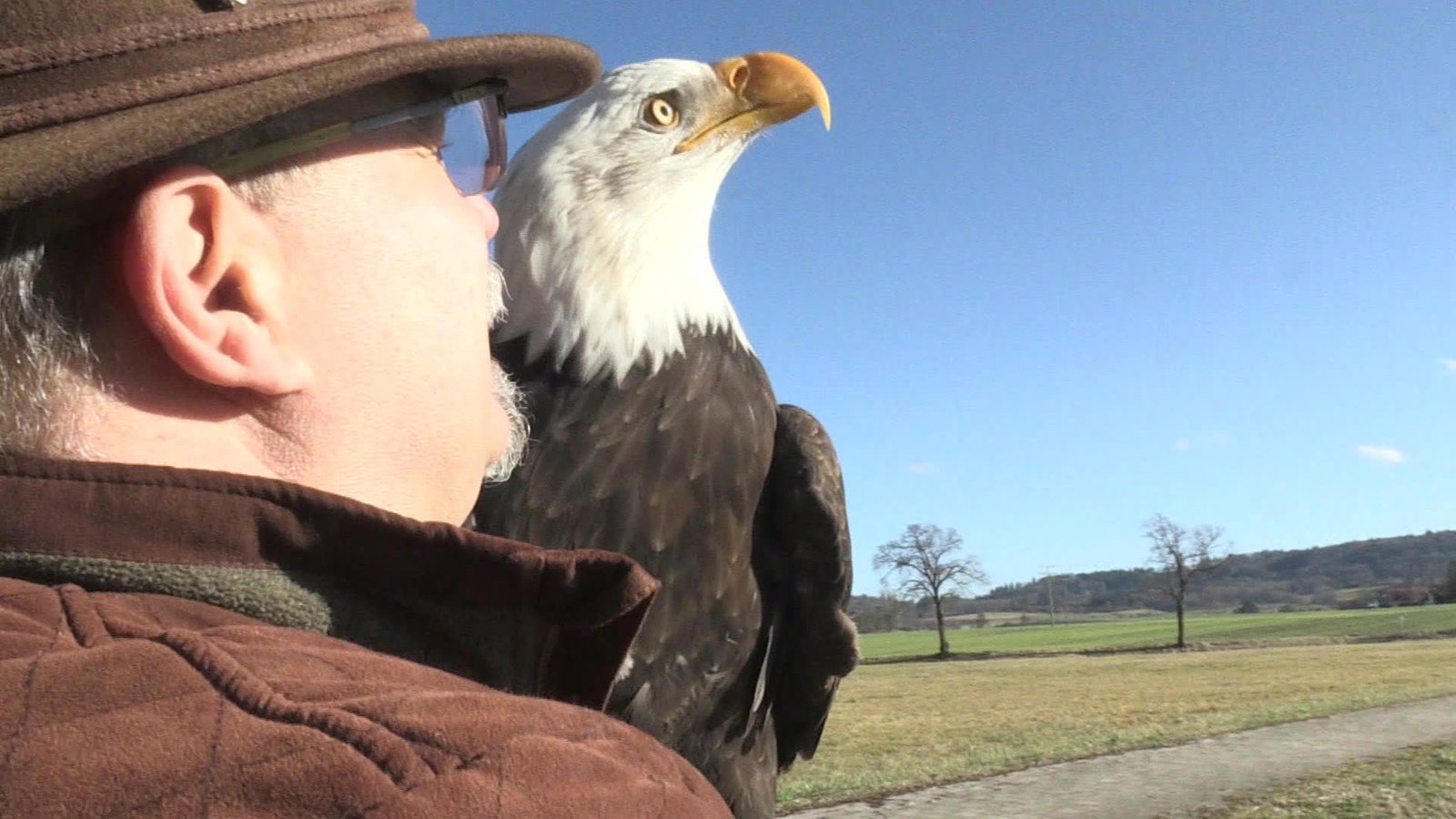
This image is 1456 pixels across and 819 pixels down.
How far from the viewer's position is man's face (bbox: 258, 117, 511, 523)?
118 cm

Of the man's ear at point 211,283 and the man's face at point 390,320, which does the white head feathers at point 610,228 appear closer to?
the man's face at point 390,320

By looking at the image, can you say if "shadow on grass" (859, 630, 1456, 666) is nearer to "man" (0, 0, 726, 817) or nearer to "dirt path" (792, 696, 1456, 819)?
"dirt path" (792, 696, 1456, 819)

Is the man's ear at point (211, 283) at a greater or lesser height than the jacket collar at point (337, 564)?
greater

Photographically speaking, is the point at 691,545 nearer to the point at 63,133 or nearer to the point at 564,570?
the point at 564,570

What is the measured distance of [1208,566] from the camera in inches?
2968

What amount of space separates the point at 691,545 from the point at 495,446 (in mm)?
2299

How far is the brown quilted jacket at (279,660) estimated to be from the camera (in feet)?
2.46

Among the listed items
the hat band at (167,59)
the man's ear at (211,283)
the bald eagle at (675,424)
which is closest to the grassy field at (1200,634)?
the bald eagle at (675,424)

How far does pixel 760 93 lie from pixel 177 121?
11.9 ft

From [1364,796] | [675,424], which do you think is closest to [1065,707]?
[1364,796]

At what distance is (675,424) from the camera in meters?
3.87

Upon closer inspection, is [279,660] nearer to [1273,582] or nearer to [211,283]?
[211,283]

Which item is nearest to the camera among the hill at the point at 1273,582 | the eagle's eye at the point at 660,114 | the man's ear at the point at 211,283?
the man's ear at the point at 211,283

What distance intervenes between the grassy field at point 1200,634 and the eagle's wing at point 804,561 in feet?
172
